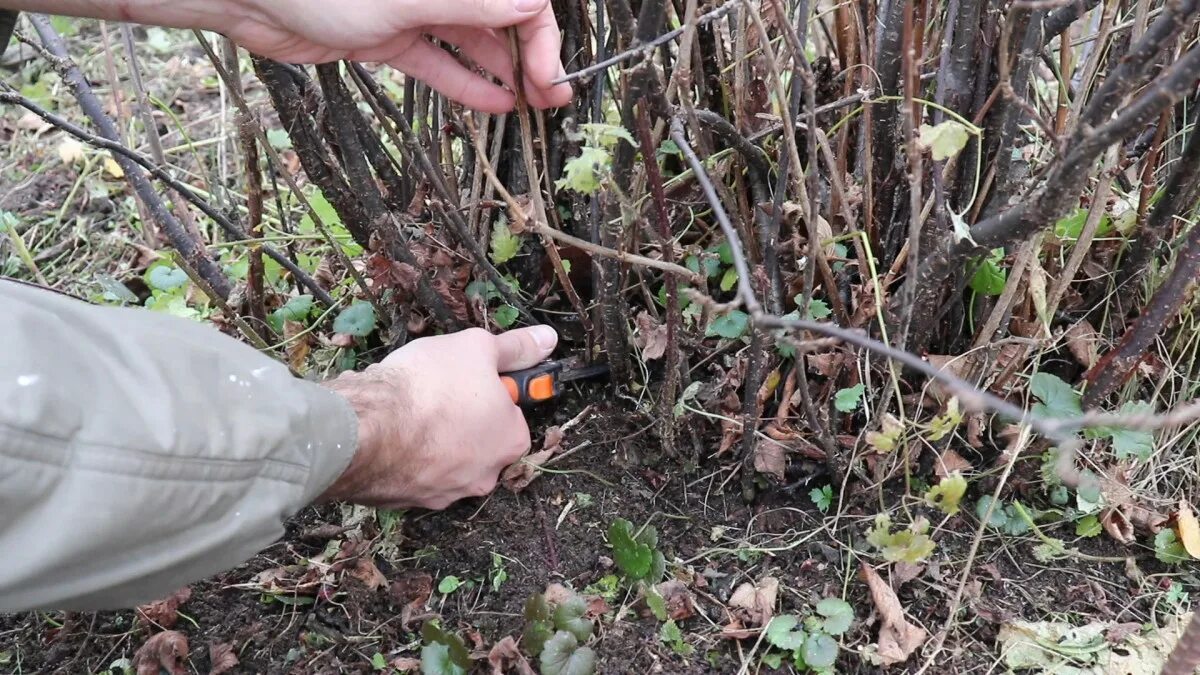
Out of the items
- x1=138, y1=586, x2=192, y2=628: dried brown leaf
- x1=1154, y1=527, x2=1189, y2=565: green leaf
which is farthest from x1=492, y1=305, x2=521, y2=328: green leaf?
x1=1154, y1=527, x2=1189, y2=565: green leaf

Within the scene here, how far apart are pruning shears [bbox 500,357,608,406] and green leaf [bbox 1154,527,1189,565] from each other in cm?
93

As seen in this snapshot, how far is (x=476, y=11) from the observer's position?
130cm

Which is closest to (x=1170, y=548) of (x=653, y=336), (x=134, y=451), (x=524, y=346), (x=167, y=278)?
(x=653, y=336)

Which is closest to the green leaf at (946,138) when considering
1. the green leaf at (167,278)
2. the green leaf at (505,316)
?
the green leaf at (505,316)

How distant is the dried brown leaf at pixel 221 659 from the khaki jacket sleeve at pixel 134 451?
32 centimetres

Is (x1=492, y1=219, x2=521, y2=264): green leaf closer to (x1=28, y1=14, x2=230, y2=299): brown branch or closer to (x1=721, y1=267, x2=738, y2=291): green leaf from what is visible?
(x1=721, y1=267, x2=738, y2=291): green leaf

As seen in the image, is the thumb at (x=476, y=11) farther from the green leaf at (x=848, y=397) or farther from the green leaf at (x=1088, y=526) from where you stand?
the green leaf at (x=1088, y=526)

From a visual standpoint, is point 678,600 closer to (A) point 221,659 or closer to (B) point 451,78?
(A) point 221,659

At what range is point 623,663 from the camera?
141 cm

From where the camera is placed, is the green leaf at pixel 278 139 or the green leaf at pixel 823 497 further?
the green leaf at pixel 278 139

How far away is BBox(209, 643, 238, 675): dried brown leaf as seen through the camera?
149 cm

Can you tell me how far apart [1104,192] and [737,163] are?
1.71 feet

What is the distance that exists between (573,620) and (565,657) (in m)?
0.05

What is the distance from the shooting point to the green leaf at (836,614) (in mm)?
1395
